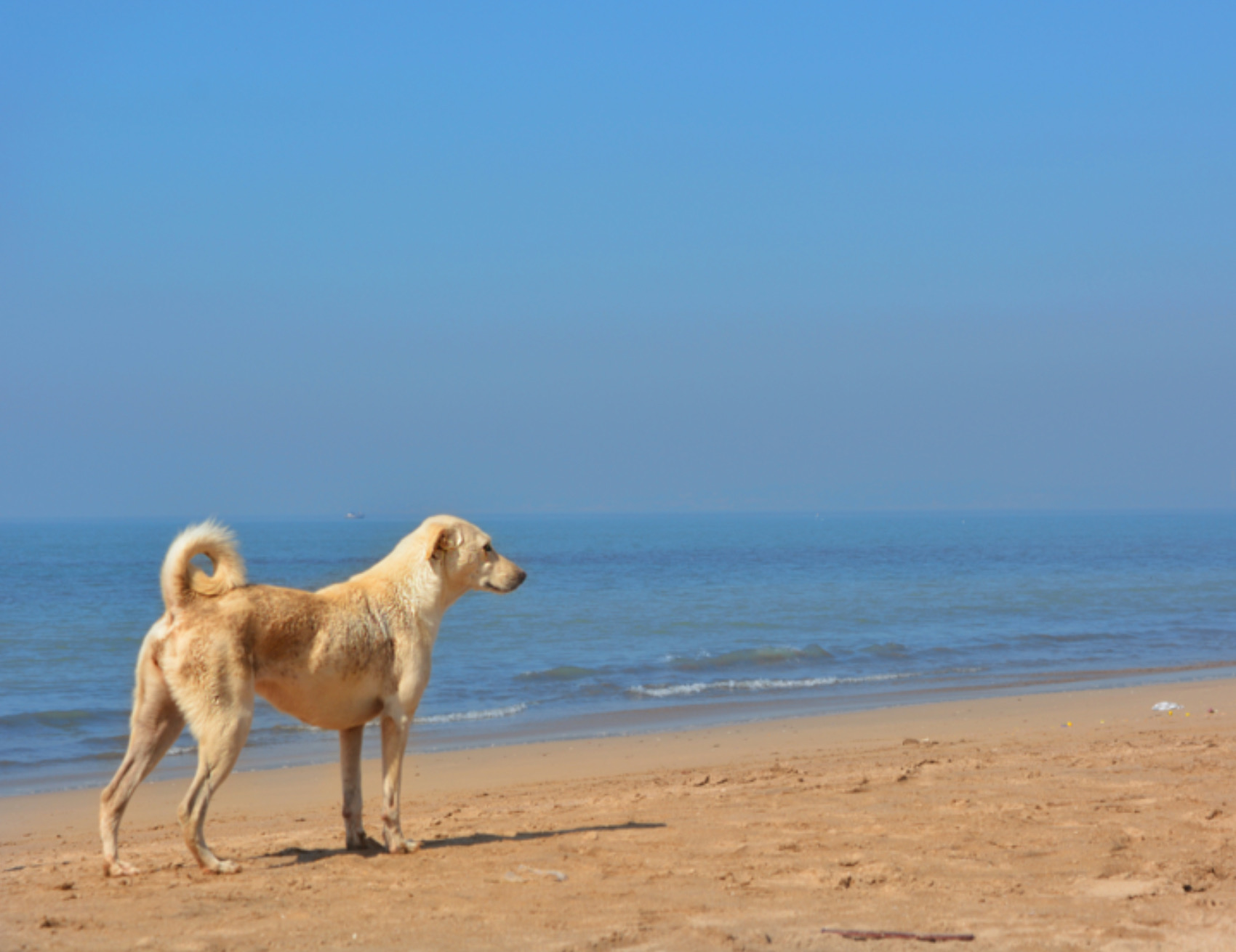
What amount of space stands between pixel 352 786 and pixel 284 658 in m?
1.21

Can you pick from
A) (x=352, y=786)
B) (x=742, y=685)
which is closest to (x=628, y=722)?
(x=742, y=685)

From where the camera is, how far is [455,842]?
7230 mm

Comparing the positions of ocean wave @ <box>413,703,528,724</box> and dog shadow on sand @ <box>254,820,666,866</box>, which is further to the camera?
ocean wave @ <box>413,703,528,724</box>

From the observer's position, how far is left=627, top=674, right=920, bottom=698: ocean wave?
694 inches

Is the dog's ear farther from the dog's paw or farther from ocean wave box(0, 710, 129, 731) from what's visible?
ocean wave box(0, 710, 129, 731)

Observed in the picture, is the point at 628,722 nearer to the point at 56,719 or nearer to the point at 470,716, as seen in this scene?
the point at 470,716

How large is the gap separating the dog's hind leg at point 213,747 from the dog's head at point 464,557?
1.48 meters

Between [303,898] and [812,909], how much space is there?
2.58 m

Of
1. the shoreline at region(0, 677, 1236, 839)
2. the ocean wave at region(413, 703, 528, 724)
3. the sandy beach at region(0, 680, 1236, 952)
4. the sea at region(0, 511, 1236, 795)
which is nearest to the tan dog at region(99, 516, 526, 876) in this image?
the sandy beach at region(0, 680, 1236, 952)

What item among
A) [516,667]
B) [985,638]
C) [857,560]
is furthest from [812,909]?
[857,560]

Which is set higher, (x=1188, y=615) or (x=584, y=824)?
(x=584, y=824)

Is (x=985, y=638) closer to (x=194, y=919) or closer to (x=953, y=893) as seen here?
(x=953, y=893)

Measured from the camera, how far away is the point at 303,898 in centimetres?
559

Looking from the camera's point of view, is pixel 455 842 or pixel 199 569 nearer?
pixel 199 569
